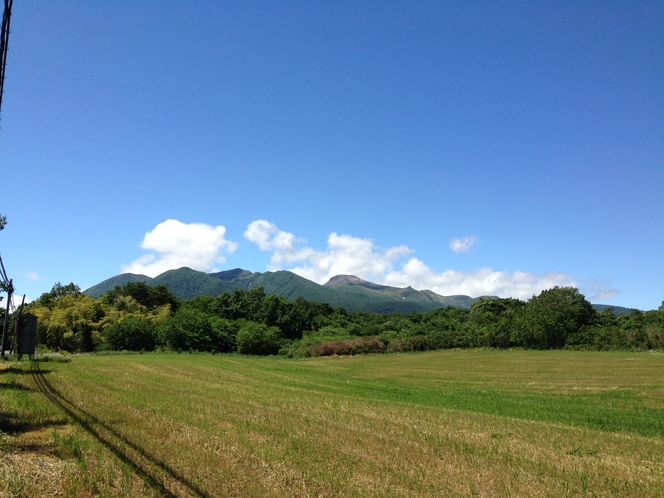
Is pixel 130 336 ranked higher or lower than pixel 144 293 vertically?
lower

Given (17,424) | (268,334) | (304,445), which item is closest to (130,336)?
(268,334)

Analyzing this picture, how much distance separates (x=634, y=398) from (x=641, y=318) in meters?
96.5

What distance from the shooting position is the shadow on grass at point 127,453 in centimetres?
730

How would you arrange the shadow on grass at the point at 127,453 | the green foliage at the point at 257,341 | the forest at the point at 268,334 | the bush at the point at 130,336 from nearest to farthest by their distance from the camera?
1. the shadow on grass at the point at 127,453
2. the bush at the point at 130,336
3. the forest at the point at 268,334
4. the green foliage at the point at 257,341

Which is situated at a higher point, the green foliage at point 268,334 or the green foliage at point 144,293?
the green foliage at point 144,293

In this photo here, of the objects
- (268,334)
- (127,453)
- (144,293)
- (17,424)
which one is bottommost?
(268,334)

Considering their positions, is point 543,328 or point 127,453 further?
point 543,328

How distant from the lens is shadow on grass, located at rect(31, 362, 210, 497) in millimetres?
7301

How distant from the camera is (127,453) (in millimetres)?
8859

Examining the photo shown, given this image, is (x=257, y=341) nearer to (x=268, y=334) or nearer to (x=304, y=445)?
(x=268, y=334)

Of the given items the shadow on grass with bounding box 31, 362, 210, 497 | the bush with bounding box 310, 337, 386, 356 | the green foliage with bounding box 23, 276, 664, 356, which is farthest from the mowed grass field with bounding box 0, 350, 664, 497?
the green foliage with bounding box 23, 276, 664, 356

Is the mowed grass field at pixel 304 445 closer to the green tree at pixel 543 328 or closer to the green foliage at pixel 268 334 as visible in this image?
the green foliage at pixel 268 334

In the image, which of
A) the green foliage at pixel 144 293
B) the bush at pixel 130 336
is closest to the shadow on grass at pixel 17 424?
the bush at pixel 130 336

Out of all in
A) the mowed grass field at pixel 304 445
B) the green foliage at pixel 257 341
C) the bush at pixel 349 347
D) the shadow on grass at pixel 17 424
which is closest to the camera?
the mowed grass field at pixel 304 445
